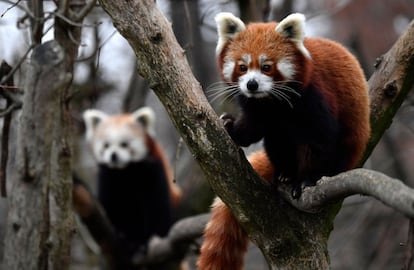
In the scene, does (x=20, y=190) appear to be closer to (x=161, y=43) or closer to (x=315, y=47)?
(x=161, y=43)

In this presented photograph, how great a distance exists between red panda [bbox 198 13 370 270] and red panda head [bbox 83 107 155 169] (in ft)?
14.0

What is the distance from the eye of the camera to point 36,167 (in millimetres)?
3389

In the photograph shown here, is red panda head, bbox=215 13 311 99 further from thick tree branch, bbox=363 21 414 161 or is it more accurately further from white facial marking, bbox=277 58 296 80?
thick tree branch, bbox=363 21 414 161

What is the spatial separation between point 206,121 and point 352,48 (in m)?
5.64

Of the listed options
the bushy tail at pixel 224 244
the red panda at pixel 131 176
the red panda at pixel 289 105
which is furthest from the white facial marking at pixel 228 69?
the red panda at pixel 131 176

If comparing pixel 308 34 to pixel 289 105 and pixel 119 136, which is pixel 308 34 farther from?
pixel 289 105

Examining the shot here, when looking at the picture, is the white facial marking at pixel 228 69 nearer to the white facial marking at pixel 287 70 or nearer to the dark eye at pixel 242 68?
the dark eye at pixel 242 68

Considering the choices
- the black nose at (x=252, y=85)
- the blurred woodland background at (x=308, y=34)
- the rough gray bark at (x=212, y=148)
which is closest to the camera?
the rough gray bark at (x=212, y=148)

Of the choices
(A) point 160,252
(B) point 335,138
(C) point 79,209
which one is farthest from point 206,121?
(A) point 160,252

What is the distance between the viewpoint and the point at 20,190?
346 centimetres

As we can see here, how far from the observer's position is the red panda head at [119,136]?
7.93 metres

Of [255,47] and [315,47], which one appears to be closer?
[255,47]

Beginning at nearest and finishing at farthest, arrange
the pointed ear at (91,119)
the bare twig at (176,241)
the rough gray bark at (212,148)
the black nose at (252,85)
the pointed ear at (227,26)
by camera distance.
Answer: the rough gray bark at (212,148) < the black nose at (252,85) < the pointed ear at (227,26) < the bare twig at (176,241) < the pointed ear at (91,119)

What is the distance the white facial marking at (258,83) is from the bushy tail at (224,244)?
69cm
